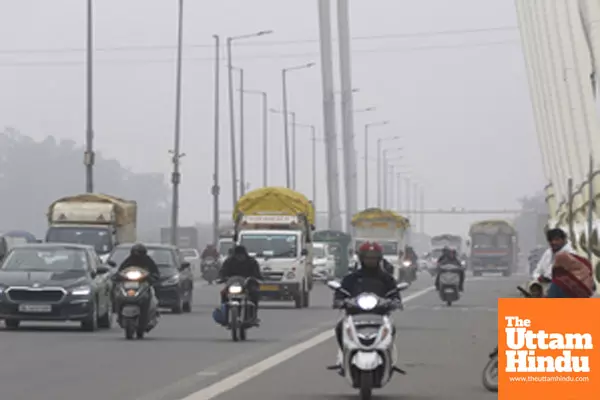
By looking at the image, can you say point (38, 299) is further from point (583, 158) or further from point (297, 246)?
point (583, 158)

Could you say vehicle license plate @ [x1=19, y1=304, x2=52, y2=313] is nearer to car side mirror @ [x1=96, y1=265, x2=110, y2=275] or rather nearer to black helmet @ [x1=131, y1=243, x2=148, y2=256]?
car side mirror @ [x1=96, y1=265, x2=110, y2=275]

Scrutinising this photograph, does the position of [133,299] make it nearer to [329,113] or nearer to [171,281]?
[171,281]

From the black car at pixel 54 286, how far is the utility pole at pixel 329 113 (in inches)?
2365

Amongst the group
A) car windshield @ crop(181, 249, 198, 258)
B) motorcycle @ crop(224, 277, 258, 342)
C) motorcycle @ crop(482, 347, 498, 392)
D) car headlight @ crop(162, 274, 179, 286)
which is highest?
car windshield @ crop(181, 249, 198, 258)

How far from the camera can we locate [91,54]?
186 ft

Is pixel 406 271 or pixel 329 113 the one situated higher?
pixel 329 113

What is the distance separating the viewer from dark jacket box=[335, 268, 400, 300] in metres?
16.8

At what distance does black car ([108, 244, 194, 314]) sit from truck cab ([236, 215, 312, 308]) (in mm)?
2683

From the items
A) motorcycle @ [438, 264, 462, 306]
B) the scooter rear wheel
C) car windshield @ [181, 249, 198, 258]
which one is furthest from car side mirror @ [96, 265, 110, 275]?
car windshield @ [181, 249, 198, 258]

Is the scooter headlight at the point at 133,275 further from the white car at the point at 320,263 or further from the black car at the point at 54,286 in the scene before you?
the white car at the point at 320,263

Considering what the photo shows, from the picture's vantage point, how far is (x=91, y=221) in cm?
5250

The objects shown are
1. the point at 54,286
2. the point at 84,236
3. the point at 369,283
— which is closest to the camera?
the point at 369,283

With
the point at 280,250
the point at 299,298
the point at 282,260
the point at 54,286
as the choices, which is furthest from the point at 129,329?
the point at 280,250

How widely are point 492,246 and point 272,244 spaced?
6321 cm
